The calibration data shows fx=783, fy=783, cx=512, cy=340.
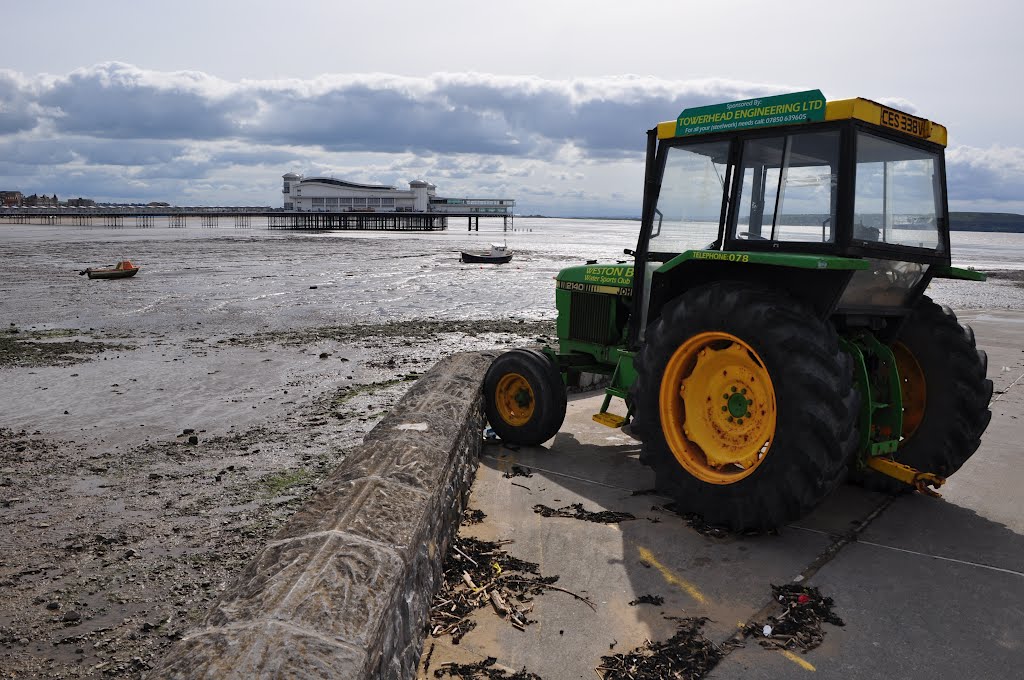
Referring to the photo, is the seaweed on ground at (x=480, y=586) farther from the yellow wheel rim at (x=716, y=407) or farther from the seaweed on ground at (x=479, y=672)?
the yellow wheel rim at (x=716, y=407)

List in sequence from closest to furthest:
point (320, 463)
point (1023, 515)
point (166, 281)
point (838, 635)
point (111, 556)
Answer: point (838, 635)
point (111, 556)
point (1023, 515)
point (320, 463)
point (166, 281)

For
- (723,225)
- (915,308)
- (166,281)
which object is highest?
(723,225)

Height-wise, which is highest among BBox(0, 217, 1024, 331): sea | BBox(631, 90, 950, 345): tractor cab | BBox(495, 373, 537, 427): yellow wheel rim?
BBox(631, 90, 950, 345): tractor cab

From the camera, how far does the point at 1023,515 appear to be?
589 centimetres

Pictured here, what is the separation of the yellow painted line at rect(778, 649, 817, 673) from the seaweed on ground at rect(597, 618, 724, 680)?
32 cm

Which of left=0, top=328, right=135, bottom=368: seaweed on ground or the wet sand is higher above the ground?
the wet sand

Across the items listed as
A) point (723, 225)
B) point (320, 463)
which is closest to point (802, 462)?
point (723, 225)

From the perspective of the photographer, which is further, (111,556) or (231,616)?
(111,556)

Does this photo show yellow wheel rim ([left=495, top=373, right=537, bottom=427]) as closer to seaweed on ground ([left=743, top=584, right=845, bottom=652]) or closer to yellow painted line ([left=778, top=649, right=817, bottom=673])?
seaweed on ground ([left=743, top=584, right=845, bottom=652])

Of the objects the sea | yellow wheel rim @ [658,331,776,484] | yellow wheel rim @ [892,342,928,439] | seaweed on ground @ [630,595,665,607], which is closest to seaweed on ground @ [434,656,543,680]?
seaweed on ground @ [630,595,665,607]

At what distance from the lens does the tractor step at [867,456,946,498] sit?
543 cm

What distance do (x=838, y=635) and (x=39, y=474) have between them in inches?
254

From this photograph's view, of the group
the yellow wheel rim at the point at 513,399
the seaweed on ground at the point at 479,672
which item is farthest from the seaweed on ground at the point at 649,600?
the yellow wheel rim at the point at 513,399

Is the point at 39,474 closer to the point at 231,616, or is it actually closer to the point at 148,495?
the point at 148,495
